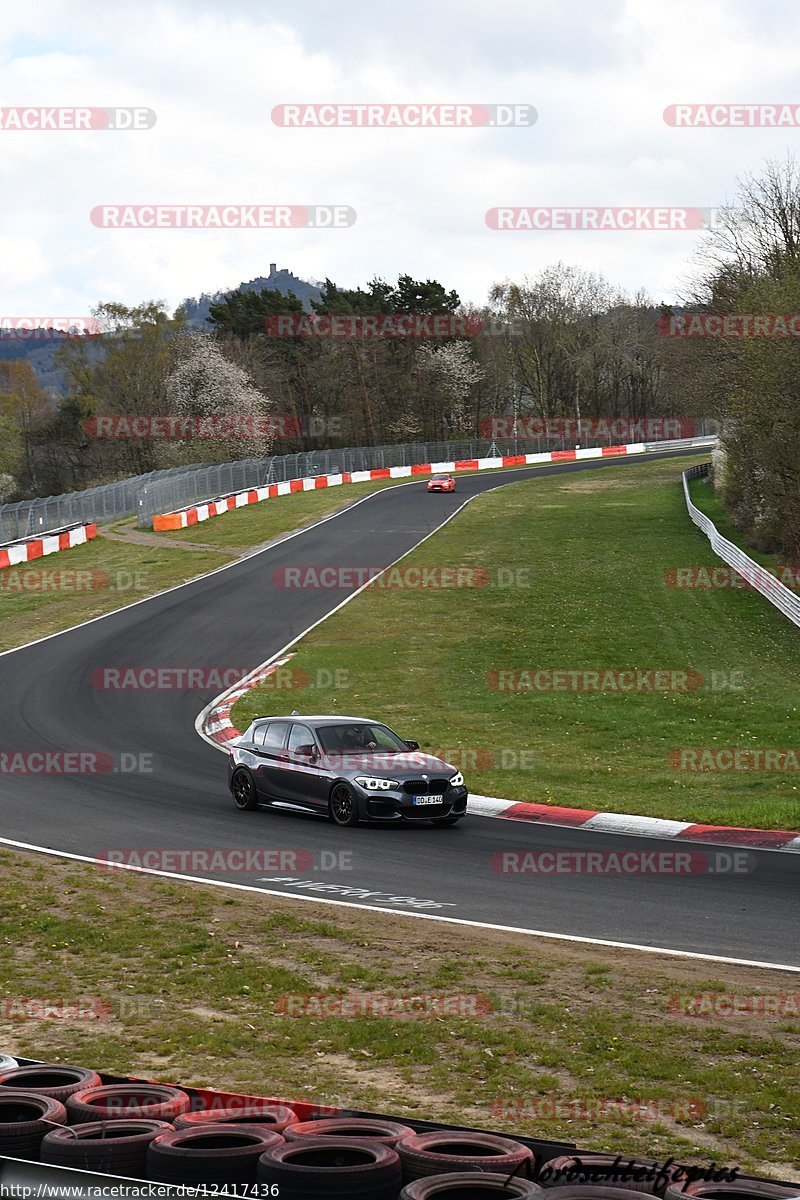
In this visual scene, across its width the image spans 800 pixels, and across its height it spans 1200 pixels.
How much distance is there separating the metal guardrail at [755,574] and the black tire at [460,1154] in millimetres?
29499

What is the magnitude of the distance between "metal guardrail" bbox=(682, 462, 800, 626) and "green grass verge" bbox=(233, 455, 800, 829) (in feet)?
1.38

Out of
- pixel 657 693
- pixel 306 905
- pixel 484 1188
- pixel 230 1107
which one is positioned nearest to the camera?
pixel 484 1188

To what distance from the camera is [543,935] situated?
11.9 m

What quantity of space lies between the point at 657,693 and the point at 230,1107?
21.0 m

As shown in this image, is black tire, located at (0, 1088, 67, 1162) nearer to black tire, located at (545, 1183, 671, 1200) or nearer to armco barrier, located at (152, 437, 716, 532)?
black tire, located at (545, 1183, 671, 1200)

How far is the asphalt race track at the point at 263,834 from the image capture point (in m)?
12.5

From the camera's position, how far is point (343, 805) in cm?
1781

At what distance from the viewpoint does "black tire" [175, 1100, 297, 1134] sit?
6461 millimetres

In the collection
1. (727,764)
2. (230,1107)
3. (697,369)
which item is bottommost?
(727,764)

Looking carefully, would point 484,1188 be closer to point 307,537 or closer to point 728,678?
point 728,678

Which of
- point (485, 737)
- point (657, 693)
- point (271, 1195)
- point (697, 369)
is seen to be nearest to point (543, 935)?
point (271, 1195)
